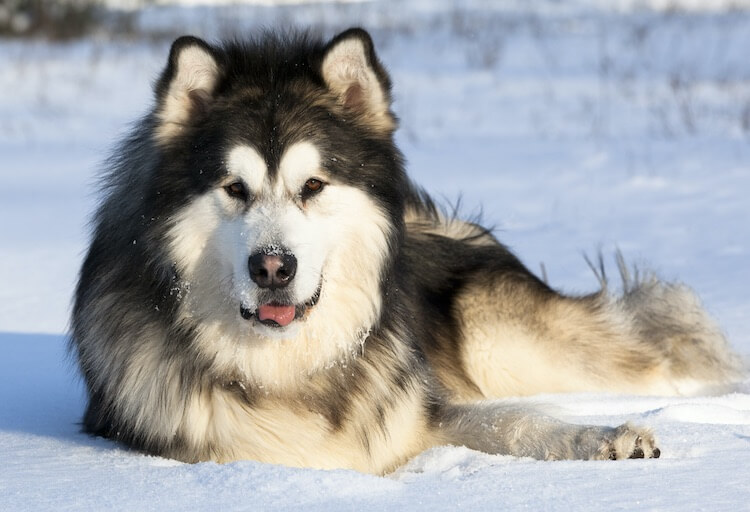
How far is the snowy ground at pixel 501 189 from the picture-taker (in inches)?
105

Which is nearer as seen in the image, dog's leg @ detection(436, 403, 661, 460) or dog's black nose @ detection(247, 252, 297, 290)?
dog's black nose @ detection(247, 252, 297, 290)

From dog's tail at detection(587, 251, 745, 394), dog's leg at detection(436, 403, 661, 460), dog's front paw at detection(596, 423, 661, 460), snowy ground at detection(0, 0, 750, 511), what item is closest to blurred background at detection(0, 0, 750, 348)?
snowy ground at detection(0, 0, 750, 511)

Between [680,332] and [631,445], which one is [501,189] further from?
[631,445]

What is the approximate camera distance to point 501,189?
7.79 m

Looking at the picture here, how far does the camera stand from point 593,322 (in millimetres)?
4723

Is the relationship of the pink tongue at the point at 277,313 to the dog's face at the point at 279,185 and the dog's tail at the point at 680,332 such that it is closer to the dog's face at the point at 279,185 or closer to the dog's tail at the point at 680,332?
the dog's face at the point at 279,185

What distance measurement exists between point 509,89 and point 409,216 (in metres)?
7.76

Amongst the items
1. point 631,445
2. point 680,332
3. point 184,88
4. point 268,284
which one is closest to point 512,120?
point 680,332

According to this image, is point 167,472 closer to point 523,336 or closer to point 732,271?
point 523,336

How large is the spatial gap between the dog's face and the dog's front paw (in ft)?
2.62

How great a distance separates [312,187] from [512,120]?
7894 mm

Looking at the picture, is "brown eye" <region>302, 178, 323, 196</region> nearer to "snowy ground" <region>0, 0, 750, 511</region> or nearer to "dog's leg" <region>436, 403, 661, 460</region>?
"snowy ground" <region>0, 0, 750, 511</region>

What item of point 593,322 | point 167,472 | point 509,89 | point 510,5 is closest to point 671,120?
point 509,89

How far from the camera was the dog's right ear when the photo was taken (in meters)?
3.18
